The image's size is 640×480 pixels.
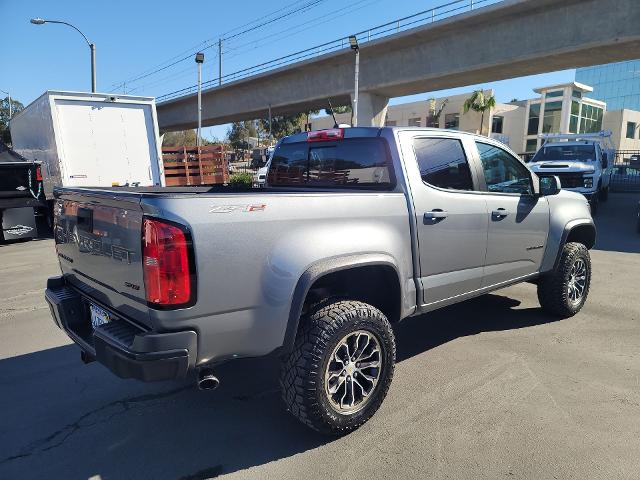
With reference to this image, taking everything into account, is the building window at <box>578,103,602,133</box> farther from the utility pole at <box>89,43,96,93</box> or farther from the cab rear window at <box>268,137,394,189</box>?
the cab rear window at <box>268,137,394,189</box>

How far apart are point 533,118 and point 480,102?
33.6ft

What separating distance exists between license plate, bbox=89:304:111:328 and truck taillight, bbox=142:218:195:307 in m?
0.64

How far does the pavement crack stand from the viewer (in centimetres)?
276

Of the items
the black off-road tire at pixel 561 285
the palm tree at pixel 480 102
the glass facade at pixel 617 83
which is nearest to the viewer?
the black off-road tire at pixel 561 285

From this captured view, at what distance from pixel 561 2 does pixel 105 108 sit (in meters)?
16.8

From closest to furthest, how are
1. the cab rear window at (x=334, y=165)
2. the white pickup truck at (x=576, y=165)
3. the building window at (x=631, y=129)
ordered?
the cab rear window at (x=334, y=165)
the white pickup truck at (x=576, y=165)
the building window at (x=631, y=129)

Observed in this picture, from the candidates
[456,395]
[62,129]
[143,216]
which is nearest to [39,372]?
[143,216]

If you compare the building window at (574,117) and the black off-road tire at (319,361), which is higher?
the building window at (574,117)

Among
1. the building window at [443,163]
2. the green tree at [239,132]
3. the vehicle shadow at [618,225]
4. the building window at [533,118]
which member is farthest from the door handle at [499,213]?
the green tree at [239,132]

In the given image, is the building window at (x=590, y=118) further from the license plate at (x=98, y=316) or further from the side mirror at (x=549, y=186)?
the license plate at (x=98, y=316)

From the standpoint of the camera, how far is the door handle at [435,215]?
10.9ft

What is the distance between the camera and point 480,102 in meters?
45.6

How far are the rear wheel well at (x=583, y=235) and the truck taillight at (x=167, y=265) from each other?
4422mm

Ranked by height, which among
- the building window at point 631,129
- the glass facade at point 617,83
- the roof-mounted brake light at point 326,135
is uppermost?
the glass facade at point 617,83
